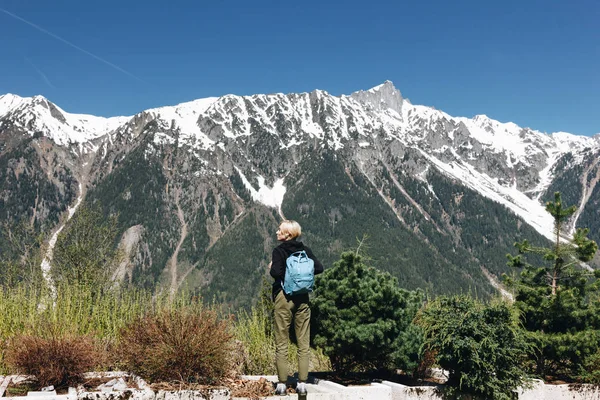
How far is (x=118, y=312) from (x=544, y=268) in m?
9.74

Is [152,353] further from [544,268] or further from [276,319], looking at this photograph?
[544,268]

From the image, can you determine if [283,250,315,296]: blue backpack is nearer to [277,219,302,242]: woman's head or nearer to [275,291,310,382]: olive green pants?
[275,291,310,382]: olive green pants

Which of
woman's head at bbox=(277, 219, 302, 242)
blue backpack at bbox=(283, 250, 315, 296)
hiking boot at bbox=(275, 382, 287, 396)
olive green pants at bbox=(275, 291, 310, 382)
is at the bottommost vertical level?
hiking boot at bbox=(275, 382, 287, 396)

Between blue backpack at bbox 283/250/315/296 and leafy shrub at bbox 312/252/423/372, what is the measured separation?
1.41 metres

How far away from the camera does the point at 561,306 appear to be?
1123 centimetres

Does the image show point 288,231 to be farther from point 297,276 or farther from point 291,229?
point 297,276

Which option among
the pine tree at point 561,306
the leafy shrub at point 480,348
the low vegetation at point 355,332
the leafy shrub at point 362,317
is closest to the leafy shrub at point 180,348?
the low vegetation at point 355,332

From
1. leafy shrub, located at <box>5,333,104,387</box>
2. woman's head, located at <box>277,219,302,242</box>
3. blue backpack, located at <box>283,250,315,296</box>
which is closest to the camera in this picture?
leafy shrub, located at <box>5,333,104,387</box>

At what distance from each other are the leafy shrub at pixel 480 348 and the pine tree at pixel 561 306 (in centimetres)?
106

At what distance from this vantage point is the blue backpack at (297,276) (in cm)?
858

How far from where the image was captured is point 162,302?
1162 centimetres

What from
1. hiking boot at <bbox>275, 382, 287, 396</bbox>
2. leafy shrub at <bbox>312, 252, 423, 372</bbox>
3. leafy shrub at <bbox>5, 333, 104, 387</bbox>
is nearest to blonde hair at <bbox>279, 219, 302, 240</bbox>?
leafy shrub at <bbox>312, 252, 423, 372</bbox>

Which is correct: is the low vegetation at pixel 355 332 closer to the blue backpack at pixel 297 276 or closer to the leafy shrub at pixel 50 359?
the leafy shrub at pixel 50 359

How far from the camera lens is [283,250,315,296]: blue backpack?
858cm
